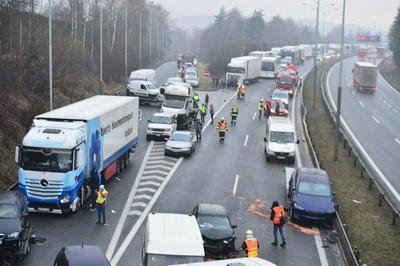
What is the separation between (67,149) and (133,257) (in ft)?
16.7

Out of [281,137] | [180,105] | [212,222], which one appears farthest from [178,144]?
[212,222]

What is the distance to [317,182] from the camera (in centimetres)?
2536

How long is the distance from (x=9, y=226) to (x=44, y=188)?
4.07 meters

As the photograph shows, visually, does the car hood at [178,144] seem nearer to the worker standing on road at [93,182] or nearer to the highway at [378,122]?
the highway at [378,122]

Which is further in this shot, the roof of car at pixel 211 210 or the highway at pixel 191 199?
the roof of car at pixel 211 210

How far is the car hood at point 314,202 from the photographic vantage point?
77.6 ft

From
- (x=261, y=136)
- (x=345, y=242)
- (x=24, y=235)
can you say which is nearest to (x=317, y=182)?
(x=345, y=242)

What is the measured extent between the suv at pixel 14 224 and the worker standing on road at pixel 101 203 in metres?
2.60

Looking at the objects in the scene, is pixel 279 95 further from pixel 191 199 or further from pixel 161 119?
pixel 191 199

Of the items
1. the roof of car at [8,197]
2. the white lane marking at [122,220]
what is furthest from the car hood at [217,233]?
the roof of car at [8,197]

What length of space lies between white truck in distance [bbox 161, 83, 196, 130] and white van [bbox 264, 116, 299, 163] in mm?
7646

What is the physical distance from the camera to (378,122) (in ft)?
181

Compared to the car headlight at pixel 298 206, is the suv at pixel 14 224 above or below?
above

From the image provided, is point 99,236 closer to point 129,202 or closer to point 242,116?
point 129,202
